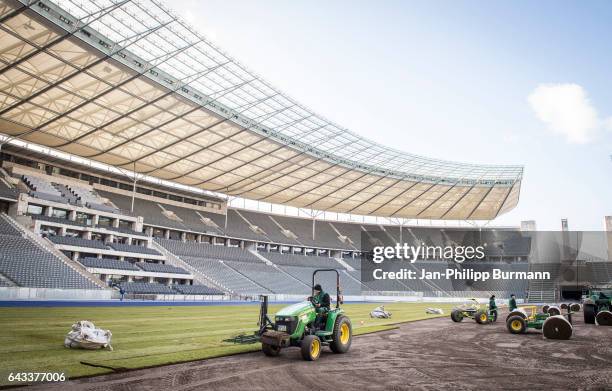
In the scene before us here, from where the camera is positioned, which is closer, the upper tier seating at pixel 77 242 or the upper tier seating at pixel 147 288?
the upper tier seating at pixel 147 288

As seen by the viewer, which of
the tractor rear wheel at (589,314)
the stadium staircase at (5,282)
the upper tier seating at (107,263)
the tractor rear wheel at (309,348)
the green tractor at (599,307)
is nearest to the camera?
the tractor rear wheel at (309,348)

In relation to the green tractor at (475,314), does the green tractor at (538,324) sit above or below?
above

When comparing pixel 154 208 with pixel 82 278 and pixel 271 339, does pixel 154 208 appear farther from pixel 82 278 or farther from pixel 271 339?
pixel 271 339

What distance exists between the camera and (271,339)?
8781mm

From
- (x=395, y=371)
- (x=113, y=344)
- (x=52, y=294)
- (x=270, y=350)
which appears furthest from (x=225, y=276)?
(x=395, y=371)

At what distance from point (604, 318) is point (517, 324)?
755 centimetres

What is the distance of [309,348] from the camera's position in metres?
8.84

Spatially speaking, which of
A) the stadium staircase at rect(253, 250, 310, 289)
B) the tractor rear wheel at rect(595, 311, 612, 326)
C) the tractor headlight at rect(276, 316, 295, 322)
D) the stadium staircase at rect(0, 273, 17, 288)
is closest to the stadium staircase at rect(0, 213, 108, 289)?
the stadium staircase at rect(0, 273, 17, 288)

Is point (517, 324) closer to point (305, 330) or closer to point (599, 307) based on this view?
point (599, 307)

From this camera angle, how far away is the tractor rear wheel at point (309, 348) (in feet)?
29.0

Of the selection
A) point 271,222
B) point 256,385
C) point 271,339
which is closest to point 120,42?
point 271,339

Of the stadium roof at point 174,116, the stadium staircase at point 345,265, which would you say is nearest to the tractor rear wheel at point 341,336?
the stadium roof at point 174,116

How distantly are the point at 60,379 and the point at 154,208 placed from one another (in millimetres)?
42680

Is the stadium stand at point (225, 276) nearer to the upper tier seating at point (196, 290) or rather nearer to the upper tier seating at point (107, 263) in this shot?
the upper tier seating at point (196, 290)
